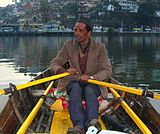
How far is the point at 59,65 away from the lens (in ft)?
24.0

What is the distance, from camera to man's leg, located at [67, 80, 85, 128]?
6156mm

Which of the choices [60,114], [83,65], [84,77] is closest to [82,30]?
[83,65]

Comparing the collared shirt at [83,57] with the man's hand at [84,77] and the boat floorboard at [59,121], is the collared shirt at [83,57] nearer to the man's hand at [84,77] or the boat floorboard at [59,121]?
the man's hand at [84,77]

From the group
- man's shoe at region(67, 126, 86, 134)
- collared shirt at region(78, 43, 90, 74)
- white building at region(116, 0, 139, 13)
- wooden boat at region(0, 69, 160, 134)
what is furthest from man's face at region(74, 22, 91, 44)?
white building at region(116, 0, 139, 13)

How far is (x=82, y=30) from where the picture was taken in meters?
6.88

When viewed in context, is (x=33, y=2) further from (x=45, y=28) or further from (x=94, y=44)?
(x=94, y=44)

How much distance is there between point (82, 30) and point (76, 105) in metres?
1.47

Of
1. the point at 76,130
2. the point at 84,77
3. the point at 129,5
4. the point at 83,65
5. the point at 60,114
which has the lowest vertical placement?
the point at 60,114

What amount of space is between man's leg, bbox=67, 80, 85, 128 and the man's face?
34.0 inches

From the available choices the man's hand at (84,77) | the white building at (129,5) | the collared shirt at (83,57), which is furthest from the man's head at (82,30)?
the white building at (129,5)

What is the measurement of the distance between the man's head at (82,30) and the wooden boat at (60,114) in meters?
0.87

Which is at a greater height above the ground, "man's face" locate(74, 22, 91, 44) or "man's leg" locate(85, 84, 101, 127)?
"man's face" locate(74, 22, 91, 44)

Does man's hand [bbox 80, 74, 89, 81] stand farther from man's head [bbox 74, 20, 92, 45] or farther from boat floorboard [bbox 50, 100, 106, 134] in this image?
boat floorboard [bbox 50, 100, 106, 134]

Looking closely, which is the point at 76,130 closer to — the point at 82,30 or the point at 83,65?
the point at 83,65
